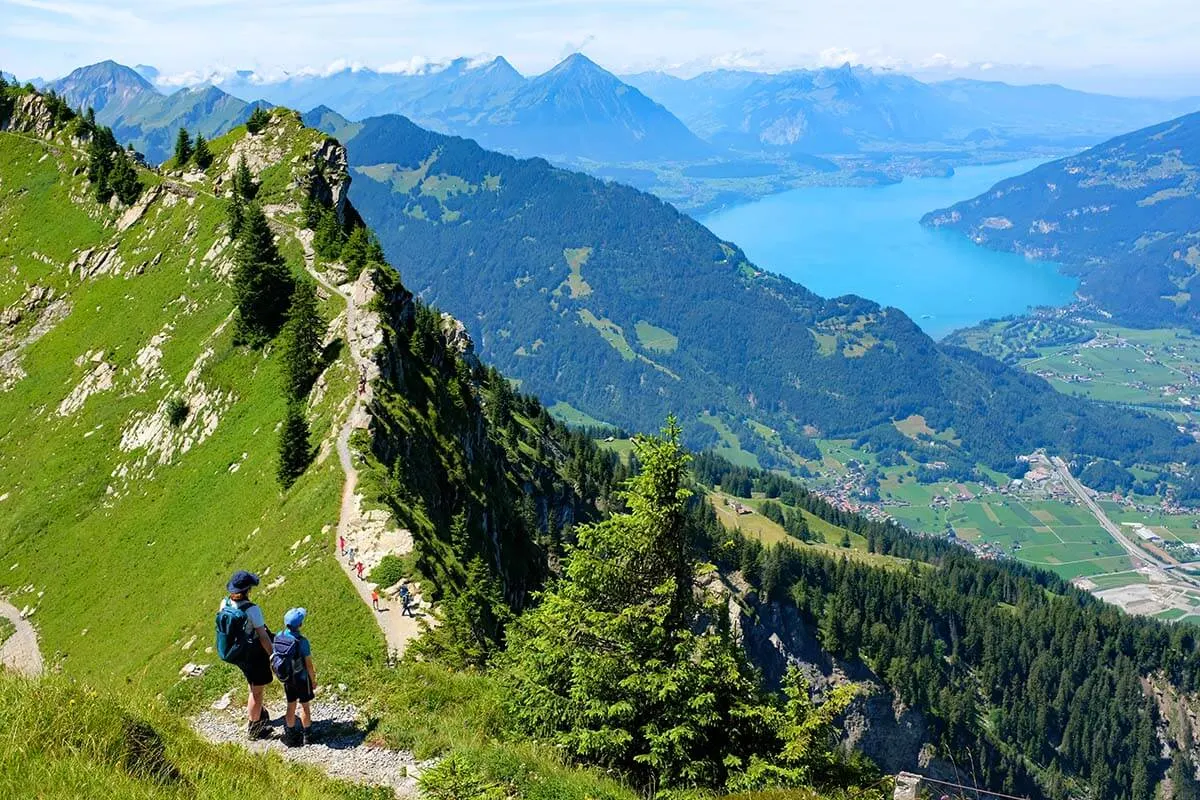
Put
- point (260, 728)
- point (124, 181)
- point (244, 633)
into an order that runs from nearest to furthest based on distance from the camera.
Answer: point (244, 633) < point (260, 728) < point (124, 181)

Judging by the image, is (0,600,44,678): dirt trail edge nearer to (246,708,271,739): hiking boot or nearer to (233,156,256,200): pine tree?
(246,708,271,739): hiking boot

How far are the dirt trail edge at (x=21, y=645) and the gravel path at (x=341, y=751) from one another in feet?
104

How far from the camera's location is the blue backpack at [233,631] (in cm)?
1678

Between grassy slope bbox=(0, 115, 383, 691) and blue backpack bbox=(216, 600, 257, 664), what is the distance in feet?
12.9

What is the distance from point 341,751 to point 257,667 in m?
2.92

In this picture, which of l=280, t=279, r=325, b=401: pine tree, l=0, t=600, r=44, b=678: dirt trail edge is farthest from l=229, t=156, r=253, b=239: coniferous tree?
l=0, t=600, r=44, b=678: dirt trail edge

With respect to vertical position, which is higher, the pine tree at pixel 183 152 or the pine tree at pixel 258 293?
the pine tree at pixel 183 152

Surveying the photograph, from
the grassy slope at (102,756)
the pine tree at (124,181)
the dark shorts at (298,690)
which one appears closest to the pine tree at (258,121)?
the pine tree at (124,181)

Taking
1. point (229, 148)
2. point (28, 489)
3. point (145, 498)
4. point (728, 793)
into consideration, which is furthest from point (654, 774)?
point (229, 148)

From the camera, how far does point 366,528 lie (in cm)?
3906

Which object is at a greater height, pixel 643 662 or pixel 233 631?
pixel 233 631

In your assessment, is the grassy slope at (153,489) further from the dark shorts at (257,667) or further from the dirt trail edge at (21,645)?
the dark shorts at (257,667)

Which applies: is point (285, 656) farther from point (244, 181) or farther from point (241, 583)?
point (244, 181)

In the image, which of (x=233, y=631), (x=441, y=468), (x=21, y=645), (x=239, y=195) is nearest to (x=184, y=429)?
(x=21, y=645)
